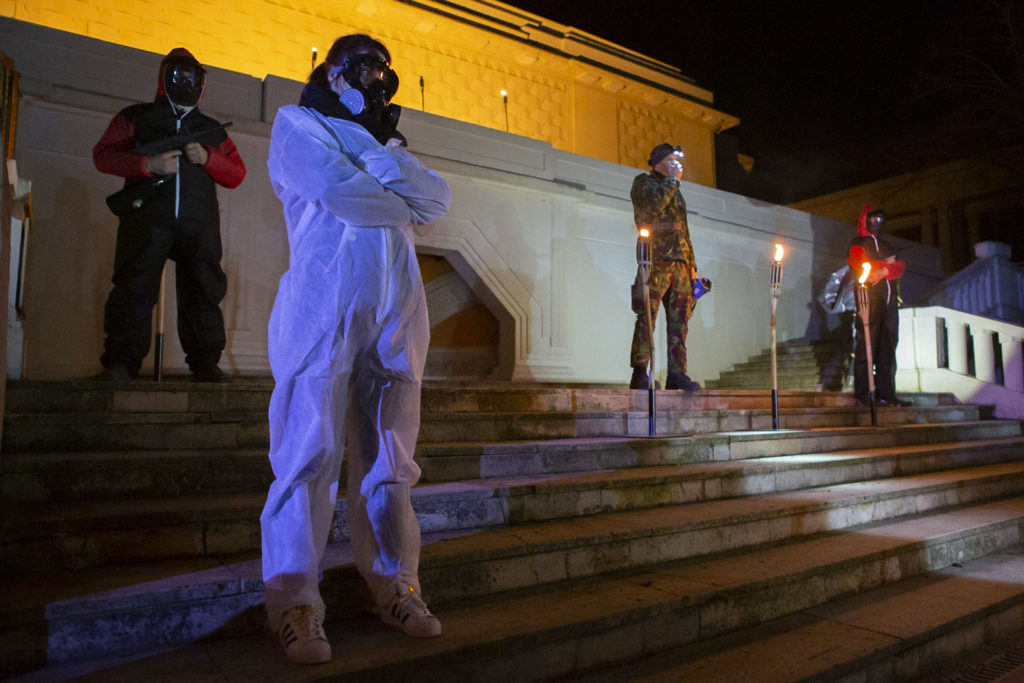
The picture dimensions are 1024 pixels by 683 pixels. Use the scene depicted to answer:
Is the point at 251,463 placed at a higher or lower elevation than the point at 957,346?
lower

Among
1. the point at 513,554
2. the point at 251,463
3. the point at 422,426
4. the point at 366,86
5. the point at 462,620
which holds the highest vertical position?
the point at 366,86

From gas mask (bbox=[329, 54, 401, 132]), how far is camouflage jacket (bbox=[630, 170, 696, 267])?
3.87m

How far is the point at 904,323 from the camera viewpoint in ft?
28.8

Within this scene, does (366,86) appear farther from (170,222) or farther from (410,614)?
(170,222)

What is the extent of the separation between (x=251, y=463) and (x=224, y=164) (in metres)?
2.22

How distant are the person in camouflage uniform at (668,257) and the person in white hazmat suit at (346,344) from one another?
3.85 meters

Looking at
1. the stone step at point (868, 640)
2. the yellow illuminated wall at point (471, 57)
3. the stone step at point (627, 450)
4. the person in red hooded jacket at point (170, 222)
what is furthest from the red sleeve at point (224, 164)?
the yellow illuminated wall at point (471, 57)

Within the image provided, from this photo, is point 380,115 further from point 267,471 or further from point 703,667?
point 703,667

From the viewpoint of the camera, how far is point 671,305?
19.6 ft

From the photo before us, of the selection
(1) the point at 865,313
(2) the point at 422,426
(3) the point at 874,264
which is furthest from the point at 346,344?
(3) the point at 874,264

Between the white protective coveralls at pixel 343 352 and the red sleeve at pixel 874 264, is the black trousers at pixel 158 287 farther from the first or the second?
the red sleeve at pixel 874 264

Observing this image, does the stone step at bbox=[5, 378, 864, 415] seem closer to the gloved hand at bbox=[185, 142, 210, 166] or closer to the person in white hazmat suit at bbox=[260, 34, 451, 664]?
the gloved hand at bbox=[185, 142, 210, 166]

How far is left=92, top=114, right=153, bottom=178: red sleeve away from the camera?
3.99 m

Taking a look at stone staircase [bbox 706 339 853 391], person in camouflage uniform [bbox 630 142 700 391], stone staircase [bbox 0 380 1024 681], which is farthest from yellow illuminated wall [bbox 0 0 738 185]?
stone staircase [bbox 0 380 1024 681]
